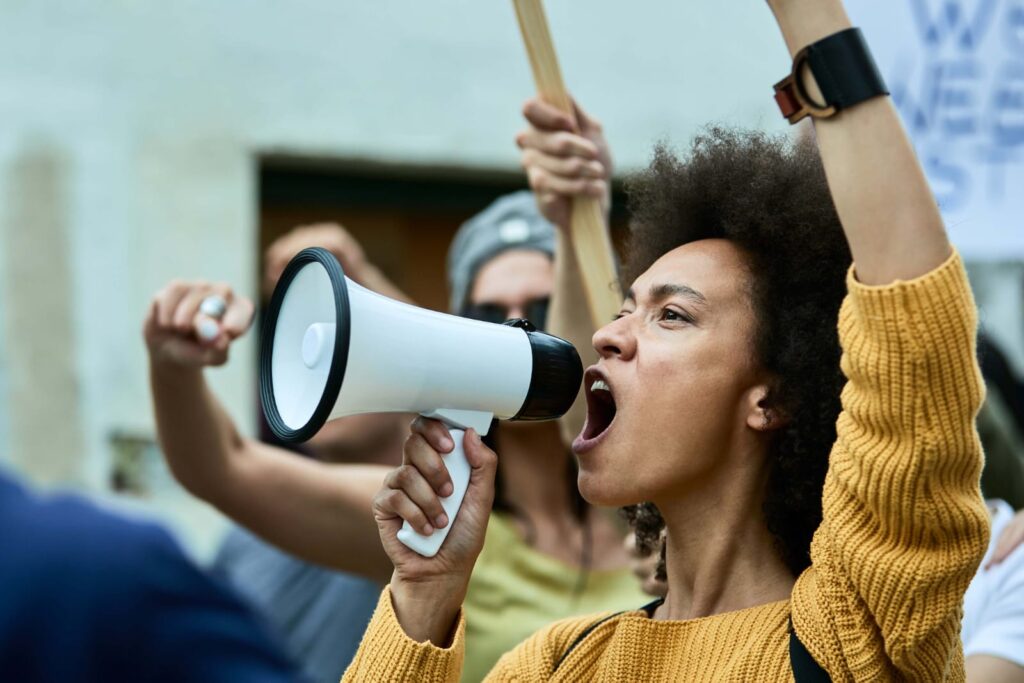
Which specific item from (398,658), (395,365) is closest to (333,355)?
(395,365)

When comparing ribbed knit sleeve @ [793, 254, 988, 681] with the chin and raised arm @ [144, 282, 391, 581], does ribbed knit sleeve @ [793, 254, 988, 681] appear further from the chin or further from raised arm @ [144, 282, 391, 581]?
raised arm @ [144, 282, 391, 581]

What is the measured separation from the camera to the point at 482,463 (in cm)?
211

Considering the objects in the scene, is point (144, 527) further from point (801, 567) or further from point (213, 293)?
point (213, 293)

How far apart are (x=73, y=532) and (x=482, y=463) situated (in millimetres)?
1072

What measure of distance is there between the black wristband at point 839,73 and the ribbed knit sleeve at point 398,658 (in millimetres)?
891

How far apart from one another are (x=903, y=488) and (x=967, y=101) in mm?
1662

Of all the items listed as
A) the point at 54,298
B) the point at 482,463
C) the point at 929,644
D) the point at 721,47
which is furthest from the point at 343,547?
the point at 721,47

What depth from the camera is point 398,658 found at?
2023 millimetres

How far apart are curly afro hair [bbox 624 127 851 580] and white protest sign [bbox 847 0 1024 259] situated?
88cm

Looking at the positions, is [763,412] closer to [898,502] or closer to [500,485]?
[898,502]

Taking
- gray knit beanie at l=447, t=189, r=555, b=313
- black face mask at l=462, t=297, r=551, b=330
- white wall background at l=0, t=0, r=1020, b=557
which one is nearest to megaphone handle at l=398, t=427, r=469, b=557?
black face mask at l=462, t=297, r=551, b=330

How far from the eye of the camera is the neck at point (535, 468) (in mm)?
3387

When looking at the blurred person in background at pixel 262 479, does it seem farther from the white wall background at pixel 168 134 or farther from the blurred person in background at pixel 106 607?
the white wall background at pixel 168 134

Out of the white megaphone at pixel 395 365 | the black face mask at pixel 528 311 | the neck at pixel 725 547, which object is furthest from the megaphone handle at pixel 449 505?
the black face mask at pixel 528 311
